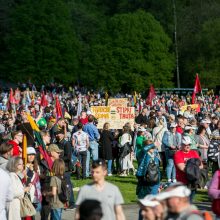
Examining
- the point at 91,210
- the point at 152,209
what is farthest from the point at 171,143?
the point at 91,210

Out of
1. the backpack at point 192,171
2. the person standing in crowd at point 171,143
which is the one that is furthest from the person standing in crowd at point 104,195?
the person standing in crowd at point 171,143

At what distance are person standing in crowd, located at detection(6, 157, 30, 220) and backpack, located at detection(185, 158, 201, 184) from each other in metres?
3.29

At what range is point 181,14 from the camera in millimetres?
89875

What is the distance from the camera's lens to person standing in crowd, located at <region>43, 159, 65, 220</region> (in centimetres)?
1448

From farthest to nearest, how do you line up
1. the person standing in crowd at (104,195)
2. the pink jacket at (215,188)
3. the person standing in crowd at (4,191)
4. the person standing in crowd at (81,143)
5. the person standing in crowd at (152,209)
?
the person standing in crowd at (81,143)
the person standing in crowd at (4,191)
the pink jacket at (215,188)
the person standing in crowd at (104,195)
the person standing in crowd at (152,209)

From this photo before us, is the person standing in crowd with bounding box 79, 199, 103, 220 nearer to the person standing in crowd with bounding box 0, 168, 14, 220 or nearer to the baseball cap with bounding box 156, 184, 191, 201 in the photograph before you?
the baseball cap with bounding box 156, 184, 191, 201

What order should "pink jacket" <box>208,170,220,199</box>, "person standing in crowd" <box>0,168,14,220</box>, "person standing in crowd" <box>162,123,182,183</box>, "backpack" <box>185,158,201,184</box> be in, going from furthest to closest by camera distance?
1. "person standing in crowd" <box>162,123,182,183</box>
2. "backpack" <box>185,158,201,184</box>
3. "person standing in crowd" <box>0,168,14,220</box>
4. "pink jacket" <box>208,170,220,199</box>

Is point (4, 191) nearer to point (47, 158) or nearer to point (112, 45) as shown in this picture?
point (47, 158)

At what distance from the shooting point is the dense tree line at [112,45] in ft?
278

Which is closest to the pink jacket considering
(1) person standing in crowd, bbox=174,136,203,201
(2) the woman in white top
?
(1) person standing in crowd, bbox=174,136,203,201

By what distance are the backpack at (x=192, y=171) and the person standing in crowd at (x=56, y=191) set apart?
2278 millimetres

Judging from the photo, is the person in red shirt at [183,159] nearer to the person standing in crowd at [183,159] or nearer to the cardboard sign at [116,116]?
the person standing in crowd at [183,159]

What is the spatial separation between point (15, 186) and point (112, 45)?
74626 millimetres

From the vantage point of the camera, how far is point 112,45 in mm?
87500
